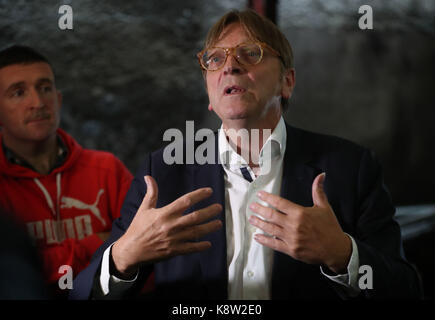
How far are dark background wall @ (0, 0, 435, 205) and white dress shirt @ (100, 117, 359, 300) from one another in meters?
0.35

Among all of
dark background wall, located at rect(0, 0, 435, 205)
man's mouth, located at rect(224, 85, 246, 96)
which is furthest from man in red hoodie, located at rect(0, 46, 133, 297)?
man's mouth, located at rect(224, 85, 246, 96)

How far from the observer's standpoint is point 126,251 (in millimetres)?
834

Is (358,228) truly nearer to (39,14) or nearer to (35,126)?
(35,126)

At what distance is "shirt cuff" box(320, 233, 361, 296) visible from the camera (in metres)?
0.84

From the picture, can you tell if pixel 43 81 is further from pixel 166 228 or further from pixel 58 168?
pixel 166 228

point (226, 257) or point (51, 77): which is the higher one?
point (51, 77)

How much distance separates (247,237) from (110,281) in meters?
0.32

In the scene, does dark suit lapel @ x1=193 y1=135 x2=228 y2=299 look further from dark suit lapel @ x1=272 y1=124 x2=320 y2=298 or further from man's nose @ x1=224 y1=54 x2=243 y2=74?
man's nose @ x1=224 y1=54 x2=243 y2=74

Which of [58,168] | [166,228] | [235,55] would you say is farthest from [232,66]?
[58,168]

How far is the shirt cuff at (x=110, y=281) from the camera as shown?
2.93 feet

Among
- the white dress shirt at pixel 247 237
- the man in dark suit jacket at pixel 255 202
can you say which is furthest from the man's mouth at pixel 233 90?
the white dress shirt at pixel 247 237

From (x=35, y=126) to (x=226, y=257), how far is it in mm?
583

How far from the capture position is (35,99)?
1045 mm
